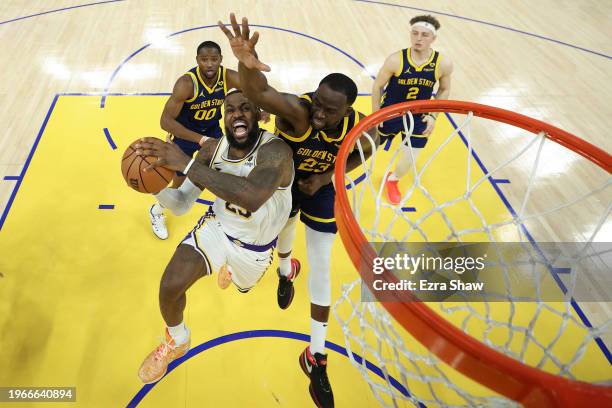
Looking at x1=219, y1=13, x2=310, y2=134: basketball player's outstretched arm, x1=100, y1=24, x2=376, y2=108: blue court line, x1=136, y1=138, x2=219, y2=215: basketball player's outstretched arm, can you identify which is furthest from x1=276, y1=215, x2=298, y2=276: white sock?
x1=100, y1=24, x2=376, y2=108: blue court line

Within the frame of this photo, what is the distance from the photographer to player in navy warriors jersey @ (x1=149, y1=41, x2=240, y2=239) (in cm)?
333

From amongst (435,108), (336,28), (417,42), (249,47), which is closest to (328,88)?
(249,47)

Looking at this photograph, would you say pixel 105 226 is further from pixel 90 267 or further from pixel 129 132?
pixel 129 132

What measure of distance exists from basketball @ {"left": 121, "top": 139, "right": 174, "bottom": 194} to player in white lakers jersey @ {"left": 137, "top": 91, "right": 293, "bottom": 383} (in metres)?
0.12

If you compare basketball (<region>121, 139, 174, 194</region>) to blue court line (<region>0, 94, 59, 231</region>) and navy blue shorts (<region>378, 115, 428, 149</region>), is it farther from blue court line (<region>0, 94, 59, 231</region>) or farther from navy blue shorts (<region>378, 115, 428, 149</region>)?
blue court line (<region>0, 94, 59, 231</region>)

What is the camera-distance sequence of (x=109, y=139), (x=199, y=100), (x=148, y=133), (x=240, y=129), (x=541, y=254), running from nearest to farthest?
(x=240, y=129) → (x=199, y=100) → (x=541, y=254) → (x=109, y=139) → (x=148, y=133)

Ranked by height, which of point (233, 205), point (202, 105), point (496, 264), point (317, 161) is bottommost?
point (496, 264)

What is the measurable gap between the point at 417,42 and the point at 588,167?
2676 millimetres

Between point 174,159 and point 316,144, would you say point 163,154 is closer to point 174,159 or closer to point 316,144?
point 174,159

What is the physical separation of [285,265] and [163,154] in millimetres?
1547

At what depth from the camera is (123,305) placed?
329 cm

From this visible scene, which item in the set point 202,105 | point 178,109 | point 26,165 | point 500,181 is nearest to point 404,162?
point 500,181

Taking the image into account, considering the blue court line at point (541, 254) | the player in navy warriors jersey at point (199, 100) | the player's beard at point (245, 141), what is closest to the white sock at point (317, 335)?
the player's beard at point (245, 141)

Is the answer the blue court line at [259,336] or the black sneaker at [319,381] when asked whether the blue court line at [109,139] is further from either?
the black sneaker at [319,381]
